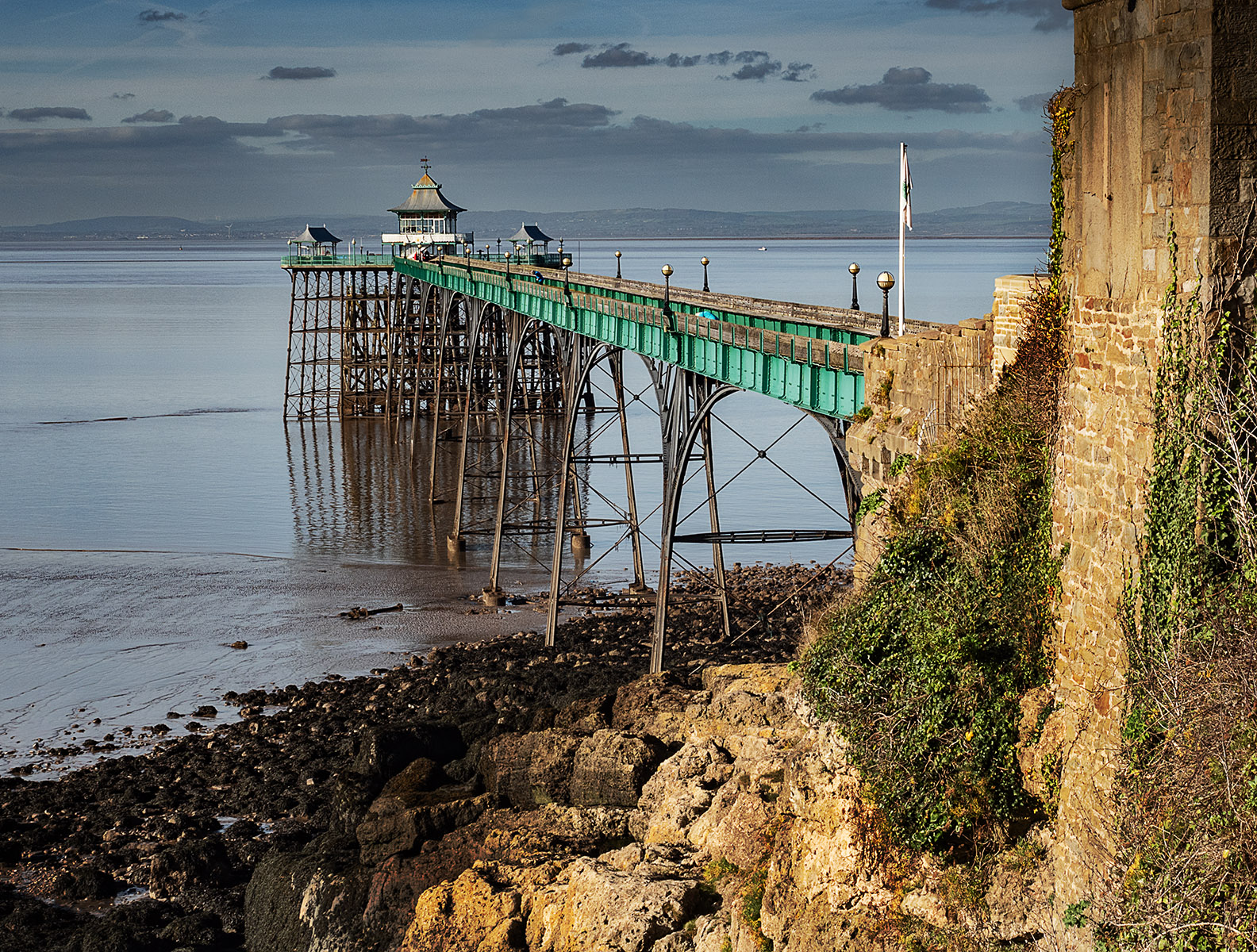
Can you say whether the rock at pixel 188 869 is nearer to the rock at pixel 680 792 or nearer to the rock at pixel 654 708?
the rock at pixel 654 708

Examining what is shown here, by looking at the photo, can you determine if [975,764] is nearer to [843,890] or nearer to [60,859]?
[843,890]

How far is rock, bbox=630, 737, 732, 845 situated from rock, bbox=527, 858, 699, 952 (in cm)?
122

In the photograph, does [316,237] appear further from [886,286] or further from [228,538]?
[886,286]

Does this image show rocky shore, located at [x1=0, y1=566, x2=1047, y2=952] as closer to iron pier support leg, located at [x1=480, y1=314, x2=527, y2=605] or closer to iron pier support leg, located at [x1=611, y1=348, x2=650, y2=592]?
iron pier support leg, located at [x1=611, y1=348, x2=650, y2=592]

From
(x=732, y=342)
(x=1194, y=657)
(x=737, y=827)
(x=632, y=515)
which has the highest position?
(x=732, y=342)

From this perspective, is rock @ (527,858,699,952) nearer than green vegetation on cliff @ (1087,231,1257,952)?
No

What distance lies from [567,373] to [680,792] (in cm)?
2002

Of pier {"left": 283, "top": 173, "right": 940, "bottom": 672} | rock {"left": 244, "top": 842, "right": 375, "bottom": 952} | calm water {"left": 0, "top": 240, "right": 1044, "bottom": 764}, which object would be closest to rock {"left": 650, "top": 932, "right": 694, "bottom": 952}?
rock {"left": 244, "top": 842, "right": 375, "bottom": 952}

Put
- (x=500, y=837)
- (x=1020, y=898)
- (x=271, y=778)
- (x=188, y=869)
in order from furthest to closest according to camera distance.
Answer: (x=271, y=778)
(x=188, y=869)
(x=500, y=837)
(x=1020, y=898)

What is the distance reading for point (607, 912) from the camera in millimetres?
15078

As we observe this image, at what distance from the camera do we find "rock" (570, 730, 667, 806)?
1838 cm

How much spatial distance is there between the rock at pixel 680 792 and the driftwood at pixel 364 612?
765 inches

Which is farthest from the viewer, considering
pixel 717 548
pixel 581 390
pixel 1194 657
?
pixel 581 390

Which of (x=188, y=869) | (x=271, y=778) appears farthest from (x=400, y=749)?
(x=271, y=778)
